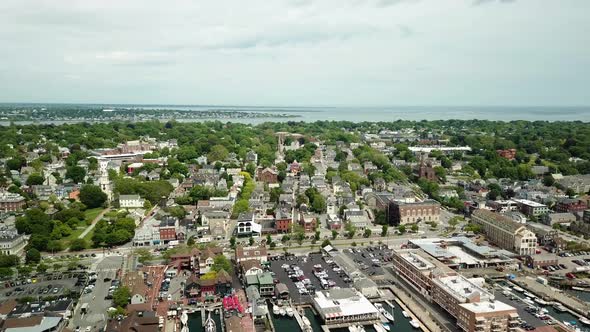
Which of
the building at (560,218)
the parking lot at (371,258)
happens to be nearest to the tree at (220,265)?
the parking lot at (371,258)

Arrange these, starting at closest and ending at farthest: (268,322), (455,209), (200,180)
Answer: (268,322)
(455,209)
(200,180)

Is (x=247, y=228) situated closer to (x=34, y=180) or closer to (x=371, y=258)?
(x=371, y=258)

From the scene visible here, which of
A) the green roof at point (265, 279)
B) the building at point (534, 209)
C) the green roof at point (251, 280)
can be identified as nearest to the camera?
the green roof at point (265, 279)

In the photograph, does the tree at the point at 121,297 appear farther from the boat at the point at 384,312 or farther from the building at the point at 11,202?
the building at the point at 11,202

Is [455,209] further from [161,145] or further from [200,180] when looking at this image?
[161,145]

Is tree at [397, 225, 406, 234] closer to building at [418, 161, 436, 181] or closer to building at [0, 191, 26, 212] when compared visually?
building at [418, 161, 436, 181]

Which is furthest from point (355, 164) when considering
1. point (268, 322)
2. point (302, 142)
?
point (268, 322)
